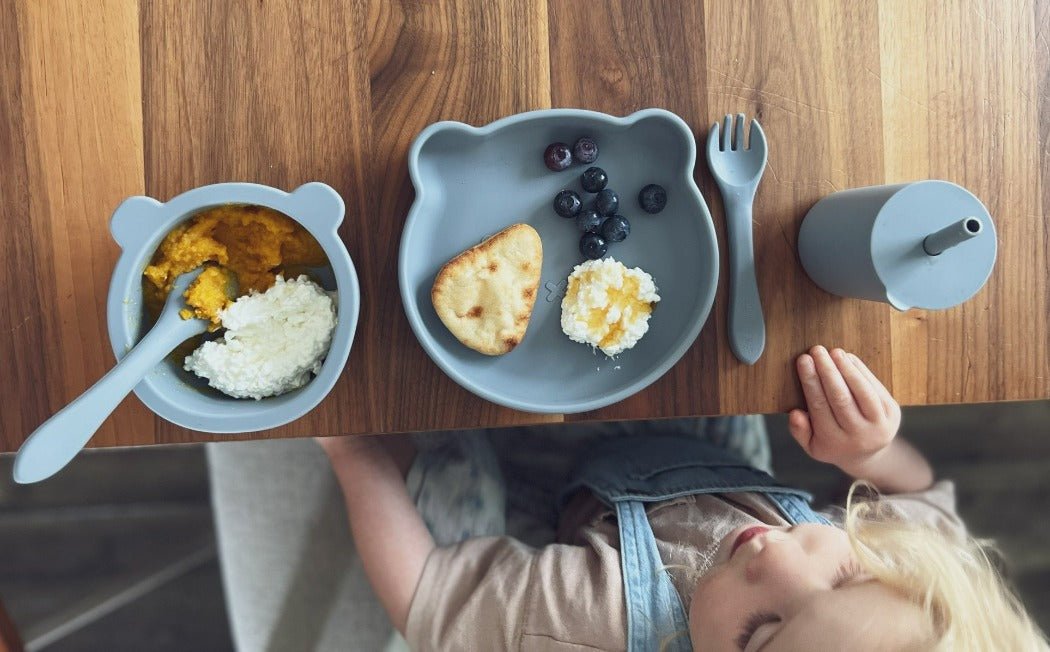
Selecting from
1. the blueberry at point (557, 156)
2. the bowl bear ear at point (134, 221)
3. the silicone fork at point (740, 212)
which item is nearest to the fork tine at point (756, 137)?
the silicone fork at point (740, 212)

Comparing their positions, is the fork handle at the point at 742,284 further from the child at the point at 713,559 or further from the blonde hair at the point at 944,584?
the blonde hair at the point at 944,584

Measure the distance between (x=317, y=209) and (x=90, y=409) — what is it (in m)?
0.29

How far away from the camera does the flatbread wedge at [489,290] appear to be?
33.4 inches

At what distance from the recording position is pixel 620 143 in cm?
90

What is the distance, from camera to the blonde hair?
2.61ft

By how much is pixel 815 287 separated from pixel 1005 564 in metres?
1.12

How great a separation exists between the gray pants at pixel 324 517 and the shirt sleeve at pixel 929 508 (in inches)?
10.8

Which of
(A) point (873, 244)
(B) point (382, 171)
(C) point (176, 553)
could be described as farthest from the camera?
(C) point (176, 553)

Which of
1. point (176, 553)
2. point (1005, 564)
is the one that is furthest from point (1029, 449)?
point (176, 553)

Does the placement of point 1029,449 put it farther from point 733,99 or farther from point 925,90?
point 733,99

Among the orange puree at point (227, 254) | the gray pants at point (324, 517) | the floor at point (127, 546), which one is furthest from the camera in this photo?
the floor at point (127, 546)

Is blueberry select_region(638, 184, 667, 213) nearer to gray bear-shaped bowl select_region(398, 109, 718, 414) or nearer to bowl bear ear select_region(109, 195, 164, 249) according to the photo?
gray bear-shaped bowl select_region(398, 109, 718, 414)

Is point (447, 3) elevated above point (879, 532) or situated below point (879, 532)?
above

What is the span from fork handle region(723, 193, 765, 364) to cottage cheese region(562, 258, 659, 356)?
11 centimetres
